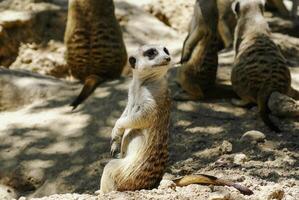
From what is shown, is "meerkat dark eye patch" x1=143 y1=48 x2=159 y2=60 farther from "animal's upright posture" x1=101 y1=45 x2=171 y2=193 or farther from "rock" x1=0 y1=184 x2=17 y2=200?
"rock" x1=0 y1=184 x2=17 y2=200

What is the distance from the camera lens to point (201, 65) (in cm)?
595

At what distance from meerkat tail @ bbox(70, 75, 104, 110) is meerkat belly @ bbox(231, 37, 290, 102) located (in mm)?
1252

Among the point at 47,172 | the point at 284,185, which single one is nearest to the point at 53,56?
the point at 47,172

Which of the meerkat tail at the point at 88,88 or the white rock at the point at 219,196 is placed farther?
the meerkat tail at the point at 88,88

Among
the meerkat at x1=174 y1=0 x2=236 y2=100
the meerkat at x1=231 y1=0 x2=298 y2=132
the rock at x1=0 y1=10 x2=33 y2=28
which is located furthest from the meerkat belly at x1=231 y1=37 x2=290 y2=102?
the rock at x1=0 y1=10 x2=33 y2=28

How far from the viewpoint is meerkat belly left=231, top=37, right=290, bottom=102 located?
5.52m

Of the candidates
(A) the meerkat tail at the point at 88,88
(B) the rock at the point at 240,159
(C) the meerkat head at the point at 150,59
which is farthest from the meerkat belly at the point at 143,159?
(A) the meerkat tail at the point at 88,88

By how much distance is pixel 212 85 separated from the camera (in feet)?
19.7

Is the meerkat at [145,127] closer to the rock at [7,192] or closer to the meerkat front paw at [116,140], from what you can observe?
the meerkat front paw at [116,140]

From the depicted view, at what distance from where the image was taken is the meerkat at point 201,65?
5.90 meters

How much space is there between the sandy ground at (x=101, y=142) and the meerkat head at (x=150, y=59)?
538 millimetres

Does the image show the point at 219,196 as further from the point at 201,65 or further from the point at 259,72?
the point at 201,65

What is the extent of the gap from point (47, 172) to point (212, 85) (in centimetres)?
171

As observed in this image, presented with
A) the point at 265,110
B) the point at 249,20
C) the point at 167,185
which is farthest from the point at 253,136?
the point at 167,185
